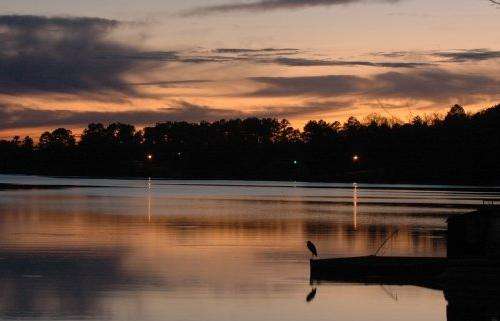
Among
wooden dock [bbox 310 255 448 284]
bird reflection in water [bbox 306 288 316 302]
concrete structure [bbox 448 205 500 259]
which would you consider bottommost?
bird reflection in water [bbox 306 288 316 302]

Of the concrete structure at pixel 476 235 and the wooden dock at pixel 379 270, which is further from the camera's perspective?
the wooden dock at pixel 379 270

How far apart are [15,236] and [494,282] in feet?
84.4

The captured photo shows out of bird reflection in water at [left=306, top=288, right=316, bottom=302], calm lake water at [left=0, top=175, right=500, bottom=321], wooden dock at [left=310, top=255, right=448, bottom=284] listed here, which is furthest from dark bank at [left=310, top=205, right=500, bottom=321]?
bird reflection in water at [left=306, top=288, right=316, bottom=302]

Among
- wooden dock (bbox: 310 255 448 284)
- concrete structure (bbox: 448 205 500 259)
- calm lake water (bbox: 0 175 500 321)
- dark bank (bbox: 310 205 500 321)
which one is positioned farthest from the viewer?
wooden dock (bbox: 310 255 448 284)

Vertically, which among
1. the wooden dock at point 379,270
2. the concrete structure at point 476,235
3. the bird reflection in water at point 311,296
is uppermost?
the concrete structure at point 476,235

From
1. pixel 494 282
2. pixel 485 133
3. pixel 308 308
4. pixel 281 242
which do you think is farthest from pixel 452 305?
pixel 485 133

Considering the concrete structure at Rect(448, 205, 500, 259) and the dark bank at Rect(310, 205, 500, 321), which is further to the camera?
the concrete structure at Rect(448, 205, 500, 259)

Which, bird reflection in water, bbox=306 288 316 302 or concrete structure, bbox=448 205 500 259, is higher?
concrete structure, bbox=448 205 500 259

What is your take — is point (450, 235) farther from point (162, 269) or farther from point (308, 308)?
point (162, 269)

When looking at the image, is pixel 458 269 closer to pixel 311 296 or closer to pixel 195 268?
pixel 311 296

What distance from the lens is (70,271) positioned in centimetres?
2950

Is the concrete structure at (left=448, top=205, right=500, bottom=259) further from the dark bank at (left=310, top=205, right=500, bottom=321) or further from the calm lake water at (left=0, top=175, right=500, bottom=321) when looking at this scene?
the calm lake water at (left=0, top=175, right=500, bottom=321)

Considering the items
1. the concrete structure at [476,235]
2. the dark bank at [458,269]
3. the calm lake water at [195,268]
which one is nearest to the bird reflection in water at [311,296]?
the calm lake water at [195,268]

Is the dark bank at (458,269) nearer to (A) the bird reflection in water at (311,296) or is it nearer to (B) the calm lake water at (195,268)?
(B) the calm lake water at (195,268)
